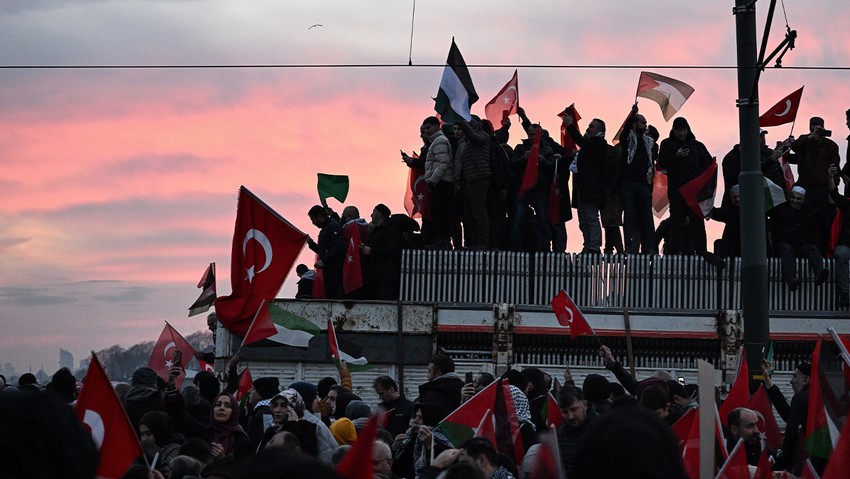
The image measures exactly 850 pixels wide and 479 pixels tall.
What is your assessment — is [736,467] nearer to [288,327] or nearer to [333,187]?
[288,327]

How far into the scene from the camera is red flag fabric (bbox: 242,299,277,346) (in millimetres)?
15086

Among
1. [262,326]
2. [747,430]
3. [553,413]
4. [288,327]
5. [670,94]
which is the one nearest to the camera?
[747,430]

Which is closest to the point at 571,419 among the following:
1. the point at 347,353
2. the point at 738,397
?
the point at 738,397

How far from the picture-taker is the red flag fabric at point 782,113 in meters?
18.5

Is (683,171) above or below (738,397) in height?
above

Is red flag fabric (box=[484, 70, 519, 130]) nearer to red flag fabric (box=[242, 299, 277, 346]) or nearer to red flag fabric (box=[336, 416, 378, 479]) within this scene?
red flag fabric (box=[242, 299, 277, 346])

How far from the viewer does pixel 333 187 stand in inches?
847

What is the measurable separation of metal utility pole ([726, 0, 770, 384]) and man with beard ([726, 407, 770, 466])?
11.5ft

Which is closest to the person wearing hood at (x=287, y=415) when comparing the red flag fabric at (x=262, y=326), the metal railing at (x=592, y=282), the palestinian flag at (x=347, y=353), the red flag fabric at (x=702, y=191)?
the red flag fabric at (x=262, y=326)

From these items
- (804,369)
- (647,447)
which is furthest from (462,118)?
(647,447)

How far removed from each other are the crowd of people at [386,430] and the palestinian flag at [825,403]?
136 millimetres

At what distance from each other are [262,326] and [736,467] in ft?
24.2

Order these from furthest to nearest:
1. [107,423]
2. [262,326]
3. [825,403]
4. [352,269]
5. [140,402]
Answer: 1. [352,269]
2. [262,326]
3. [140,402]
4. [825,403]
5. [107,423]

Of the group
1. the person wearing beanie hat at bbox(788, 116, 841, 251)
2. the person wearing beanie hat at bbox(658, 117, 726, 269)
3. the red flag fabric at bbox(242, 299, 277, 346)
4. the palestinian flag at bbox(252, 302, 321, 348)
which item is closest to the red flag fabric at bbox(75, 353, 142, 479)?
the red flag fabric at bbox(242, 299, 277, 346)
